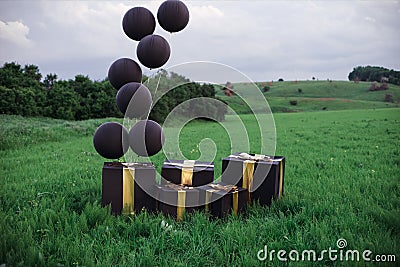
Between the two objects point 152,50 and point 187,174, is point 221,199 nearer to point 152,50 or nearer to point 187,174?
point 187,174

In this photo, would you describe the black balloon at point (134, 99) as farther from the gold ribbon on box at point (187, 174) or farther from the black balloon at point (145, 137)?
the gold ribbon on box at point (187, 174)

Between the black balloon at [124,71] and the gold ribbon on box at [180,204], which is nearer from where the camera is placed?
the gold ribbon on box at [180,204]

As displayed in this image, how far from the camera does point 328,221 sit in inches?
128

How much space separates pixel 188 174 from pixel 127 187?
2.18 ft

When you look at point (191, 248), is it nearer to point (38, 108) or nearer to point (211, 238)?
point (211, 238)

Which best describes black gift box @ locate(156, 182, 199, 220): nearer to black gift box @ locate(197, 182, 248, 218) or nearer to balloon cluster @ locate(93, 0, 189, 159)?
black gift box @ locate(197, 182, 248, 218)

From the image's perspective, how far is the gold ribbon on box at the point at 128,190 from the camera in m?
3.60

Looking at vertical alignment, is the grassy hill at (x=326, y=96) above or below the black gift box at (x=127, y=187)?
above

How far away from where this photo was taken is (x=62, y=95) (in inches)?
818

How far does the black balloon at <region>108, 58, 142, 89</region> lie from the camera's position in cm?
420

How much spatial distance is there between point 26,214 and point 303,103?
4719cm

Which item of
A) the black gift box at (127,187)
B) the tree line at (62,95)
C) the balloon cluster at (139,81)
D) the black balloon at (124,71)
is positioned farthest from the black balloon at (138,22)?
the tree line at (62,95)

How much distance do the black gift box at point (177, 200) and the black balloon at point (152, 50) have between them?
1.53 meters

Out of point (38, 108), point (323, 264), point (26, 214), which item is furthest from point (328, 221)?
point (38, 108)
